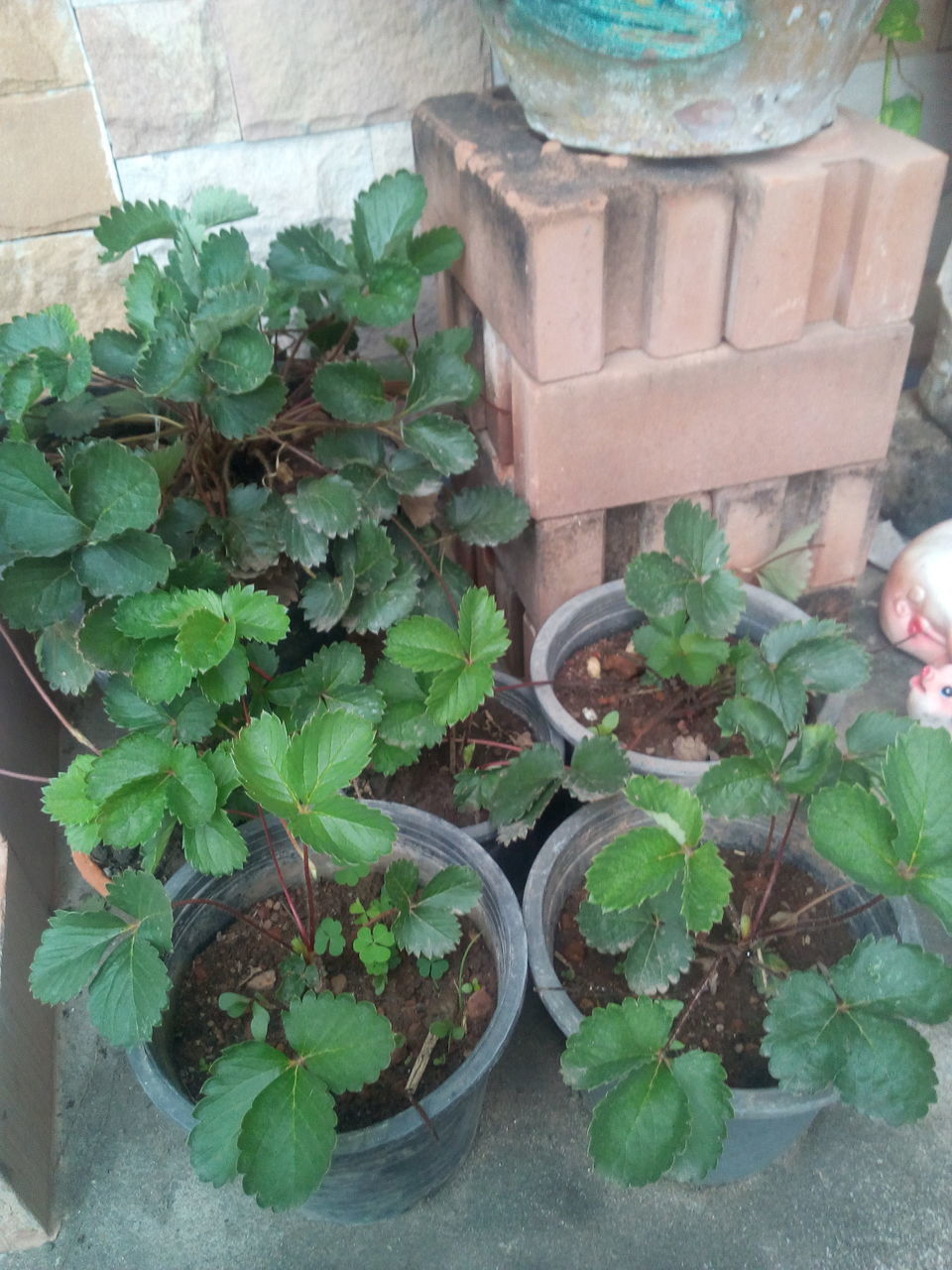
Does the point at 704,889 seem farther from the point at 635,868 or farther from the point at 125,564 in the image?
the point at 125,564

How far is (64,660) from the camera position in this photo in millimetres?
1017

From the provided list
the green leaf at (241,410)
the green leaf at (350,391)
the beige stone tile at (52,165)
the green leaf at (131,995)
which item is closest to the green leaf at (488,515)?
the green leaf at (350,391)

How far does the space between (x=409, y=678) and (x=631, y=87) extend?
64cm

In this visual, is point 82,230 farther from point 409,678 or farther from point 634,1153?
point 634,1153

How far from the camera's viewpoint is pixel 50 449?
1130 millimetres

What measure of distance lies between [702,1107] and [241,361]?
30.2 inches

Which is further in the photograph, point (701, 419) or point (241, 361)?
point (701, 419)

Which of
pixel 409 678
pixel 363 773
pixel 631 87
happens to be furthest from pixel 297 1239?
pixel 631 87

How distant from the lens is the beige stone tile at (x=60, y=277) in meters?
1.39

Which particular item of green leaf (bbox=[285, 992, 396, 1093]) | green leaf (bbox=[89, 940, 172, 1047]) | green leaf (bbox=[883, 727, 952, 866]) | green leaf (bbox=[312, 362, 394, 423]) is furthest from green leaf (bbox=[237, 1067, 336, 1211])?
green leaf (bbox=[312, 362, 394, 423])

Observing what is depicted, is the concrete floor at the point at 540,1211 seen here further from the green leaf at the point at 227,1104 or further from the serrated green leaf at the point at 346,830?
the serrated green leaf at the point at 346,830

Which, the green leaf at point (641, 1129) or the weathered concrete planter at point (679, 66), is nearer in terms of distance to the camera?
the green leaf at point (641, 1129)

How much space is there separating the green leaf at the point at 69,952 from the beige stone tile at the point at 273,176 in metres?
1.03

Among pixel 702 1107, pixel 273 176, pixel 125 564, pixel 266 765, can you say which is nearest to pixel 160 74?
pixel 273 176
